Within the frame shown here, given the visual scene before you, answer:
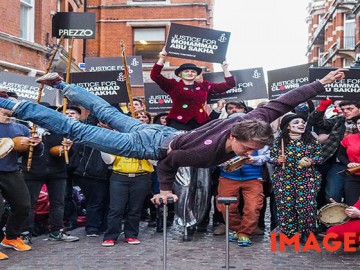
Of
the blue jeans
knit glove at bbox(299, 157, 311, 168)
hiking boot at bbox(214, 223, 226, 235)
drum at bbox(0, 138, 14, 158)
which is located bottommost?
hiking boot at bbox(214, 223, 226, 235)

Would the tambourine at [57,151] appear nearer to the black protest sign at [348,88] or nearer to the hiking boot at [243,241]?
the hiking boot at [243,241]

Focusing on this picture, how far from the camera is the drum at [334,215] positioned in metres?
7.59

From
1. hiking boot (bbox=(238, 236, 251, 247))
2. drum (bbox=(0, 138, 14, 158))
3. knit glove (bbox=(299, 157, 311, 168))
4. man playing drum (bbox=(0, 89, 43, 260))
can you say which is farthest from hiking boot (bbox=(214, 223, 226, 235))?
drum (bbox=(0, 138, 14, 158))

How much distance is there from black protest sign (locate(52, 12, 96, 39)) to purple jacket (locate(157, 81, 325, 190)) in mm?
5204

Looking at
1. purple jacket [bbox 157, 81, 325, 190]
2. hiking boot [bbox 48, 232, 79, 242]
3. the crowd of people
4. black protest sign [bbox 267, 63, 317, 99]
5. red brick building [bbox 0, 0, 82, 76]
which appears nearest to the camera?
purple jacket [bbox 157, 81, 325, 190]

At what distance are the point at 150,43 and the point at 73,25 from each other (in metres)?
18.5

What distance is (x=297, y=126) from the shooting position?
870 cm

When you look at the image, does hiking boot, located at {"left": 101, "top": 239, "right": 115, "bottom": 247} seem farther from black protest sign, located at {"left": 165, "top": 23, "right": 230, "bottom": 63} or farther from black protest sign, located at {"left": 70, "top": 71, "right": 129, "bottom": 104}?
black protest sign, located at {"left": 165, "top": 23, "right": 230, "bottom": 63}

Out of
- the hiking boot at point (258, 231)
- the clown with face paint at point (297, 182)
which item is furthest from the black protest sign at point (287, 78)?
the hiking boot at point (258, 231)

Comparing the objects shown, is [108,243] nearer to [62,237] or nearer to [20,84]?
[62,237]

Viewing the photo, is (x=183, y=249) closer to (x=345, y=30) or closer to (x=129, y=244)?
(x=129, y=244)

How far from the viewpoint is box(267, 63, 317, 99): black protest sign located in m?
10.8

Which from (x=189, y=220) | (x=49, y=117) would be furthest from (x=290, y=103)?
(x=189, y=220)

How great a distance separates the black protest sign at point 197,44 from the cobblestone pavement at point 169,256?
11.2 feet
